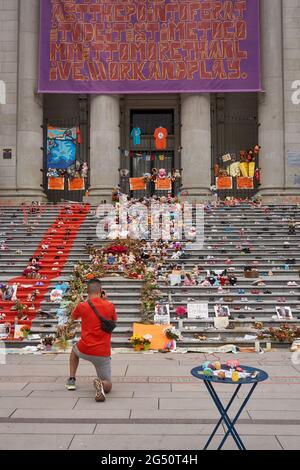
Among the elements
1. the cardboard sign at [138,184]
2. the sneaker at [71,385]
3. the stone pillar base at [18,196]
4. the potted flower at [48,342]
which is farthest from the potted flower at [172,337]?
the stone pillar base at [18,196]

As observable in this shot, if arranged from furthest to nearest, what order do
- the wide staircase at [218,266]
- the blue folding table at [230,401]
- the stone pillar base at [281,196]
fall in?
the stone pillar base at [281,196]
the wide staircase at [218,266]
the blue folding table at [230,401]

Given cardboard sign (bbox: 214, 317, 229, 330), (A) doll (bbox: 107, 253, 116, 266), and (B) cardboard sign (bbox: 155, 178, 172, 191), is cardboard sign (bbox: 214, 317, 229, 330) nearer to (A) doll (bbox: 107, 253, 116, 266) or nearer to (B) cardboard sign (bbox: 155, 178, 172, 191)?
(A) doll (bbox: 107, 253, 116, 266)

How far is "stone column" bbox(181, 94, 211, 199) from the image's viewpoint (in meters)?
26.5

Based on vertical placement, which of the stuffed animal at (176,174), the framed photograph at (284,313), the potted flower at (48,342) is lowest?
the potted flower at (48,342)

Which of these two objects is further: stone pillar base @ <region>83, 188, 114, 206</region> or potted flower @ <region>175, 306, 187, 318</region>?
stone pillar base @ <region>83, 188, 114, 206</region>

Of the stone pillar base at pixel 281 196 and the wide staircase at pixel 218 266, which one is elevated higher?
the stone pillar base at pixel 281 196

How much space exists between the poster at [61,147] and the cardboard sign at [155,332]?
17448mm

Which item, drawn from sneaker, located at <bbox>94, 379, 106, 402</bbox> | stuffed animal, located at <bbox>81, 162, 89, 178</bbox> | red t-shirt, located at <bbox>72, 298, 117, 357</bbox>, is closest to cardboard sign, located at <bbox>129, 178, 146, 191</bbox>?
stuffed animal, located at <bbox>81, 162, 89, 178</bbox>

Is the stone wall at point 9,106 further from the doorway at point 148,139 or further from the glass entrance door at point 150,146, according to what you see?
the glass entrance door at point 150,146

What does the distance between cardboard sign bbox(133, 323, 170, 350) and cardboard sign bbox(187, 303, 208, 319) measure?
1.21m

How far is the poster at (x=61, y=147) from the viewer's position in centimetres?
2858

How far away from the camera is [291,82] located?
26.6 metres

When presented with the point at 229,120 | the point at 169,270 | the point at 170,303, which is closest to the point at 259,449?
the point at 170,303

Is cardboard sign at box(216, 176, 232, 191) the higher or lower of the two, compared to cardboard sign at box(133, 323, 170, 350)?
higher
